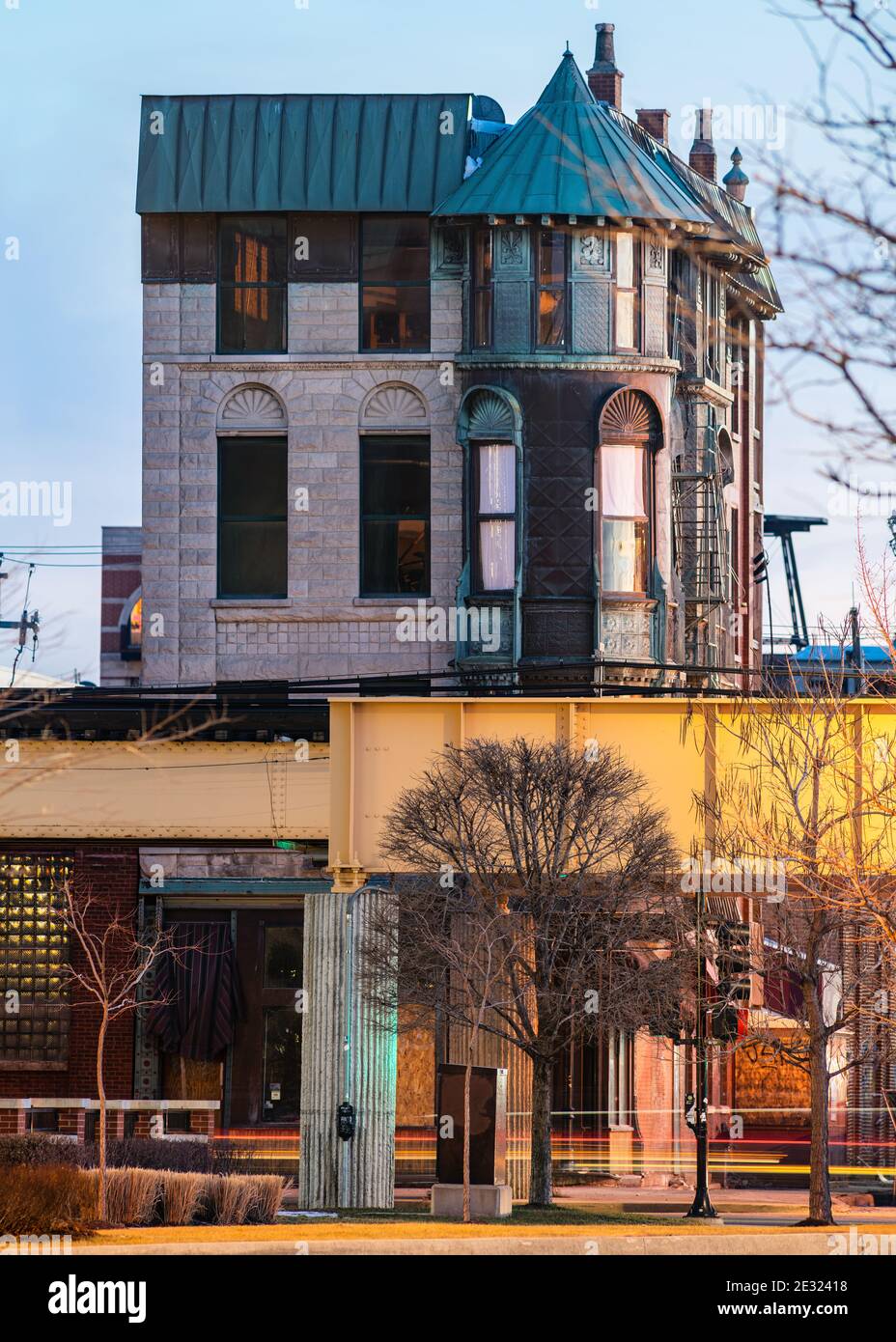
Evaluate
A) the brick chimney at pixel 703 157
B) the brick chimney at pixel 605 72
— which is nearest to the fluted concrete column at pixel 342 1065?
the brick chimney at pixel 605 72

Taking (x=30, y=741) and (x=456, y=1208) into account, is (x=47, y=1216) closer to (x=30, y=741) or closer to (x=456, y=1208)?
(x=456, y=1208)

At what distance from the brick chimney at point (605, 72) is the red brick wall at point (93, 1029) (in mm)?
18541

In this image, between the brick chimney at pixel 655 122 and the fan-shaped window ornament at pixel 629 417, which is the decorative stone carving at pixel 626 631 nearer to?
the fan-shaped window ornament at pixel 629 417

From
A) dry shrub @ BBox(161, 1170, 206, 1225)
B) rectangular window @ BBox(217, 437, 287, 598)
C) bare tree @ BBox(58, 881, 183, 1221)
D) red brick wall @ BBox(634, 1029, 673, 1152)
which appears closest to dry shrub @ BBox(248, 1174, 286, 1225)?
dry shrub @ BBox(161, 1170, 206, 1225)

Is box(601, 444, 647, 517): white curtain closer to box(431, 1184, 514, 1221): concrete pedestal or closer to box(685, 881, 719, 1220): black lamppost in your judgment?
box(685, 881, 719, 1220): black lamppost

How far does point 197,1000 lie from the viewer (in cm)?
3581

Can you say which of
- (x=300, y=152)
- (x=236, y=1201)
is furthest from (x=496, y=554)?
(x=236, y=1201)

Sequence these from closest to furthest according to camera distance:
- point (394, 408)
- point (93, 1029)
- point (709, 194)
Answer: point (93, 1029)
point (394, 408)
point (709, 194)

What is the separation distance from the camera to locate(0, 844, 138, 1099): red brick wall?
117 feet

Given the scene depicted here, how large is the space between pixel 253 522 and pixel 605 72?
1256 centimetres

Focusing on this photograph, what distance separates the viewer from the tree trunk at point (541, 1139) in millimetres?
27078

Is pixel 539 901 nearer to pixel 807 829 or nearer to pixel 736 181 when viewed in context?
pixel 807 829
